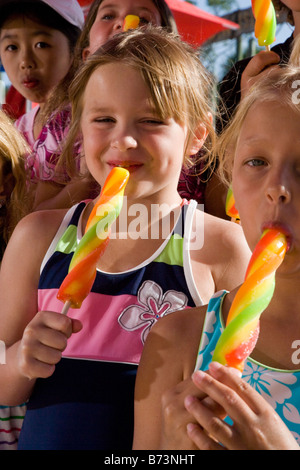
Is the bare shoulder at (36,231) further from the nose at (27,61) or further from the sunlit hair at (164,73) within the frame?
the nose at (27,61)

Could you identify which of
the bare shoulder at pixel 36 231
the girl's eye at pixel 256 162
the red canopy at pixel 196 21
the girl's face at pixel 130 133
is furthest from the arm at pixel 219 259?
the red canopy at pixel 196 21

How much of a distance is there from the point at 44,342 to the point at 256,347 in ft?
1.45

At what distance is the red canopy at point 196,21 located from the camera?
4.50 metres

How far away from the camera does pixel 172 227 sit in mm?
1730

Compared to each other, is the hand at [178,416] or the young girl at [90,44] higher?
the young girl at [90,44]

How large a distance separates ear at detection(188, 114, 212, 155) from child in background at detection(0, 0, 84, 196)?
3.57 feet

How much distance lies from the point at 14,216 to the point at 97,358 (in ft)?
2.46

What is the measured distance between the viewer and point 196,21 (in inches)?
184

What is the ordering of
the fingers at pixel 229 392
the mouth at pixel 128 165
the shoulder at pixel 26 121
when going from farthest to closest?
the shoulder at pixel 26 121, the mouth at pixel 128 165, the fingers at pixel 229 392

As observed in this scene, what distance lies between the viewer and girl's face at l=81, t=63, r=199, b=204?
1587 millimetres

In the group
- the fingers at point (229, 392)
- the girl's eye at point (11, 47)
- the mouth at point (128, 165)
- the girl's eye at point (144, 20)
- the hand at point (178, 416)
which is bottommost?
the hand at point (178, 416)

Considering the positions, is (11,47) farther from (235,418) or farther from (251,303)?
(235,418)

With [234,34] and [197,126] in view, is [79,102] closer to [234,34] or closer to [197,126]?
[197,126]

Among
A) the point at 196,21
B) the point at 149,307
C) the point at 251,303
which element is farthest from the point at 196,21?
the point at 251,303
